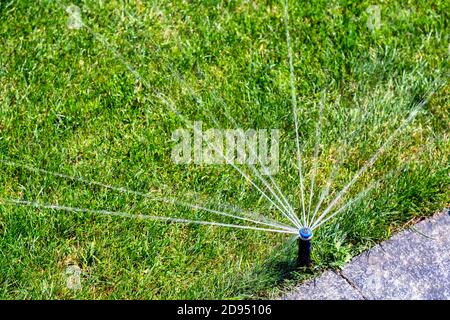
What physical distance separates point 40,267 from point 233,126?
1091 millimetres

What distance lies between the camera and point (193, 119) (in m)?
3.47

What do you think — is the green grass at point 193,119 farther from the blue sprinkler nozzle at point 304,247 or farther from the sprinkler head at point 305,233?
the sprinkler head at point 305,233

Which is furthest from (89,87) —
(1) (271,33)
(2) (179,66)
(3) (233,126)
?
(1) (271,33)

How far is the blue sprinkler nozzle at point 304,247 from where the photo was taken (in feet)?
8.69

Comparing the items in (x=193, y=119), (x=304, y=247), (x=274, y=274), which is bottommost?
(x=274, y=274)

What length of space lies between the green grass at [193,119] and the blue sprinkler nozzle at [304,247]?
7cm

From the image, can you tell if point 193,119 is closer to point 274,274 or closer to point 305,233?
point 274,274

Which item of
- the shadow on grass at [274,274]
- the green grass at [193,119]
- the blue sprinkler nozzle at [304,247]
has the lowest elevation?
the shadow on grass at [274,274]

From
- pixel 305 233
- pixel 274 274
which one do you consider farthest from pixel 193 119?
pixel 305 233

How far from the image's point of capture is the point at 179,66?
3.75 metres

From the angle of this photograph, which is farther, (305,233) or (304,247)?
(304,247)

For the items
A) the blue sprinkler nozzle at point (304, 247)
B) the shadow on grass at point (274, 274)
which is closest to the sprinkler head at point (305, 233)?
the blue sprinkler nozzle at point (304, 247)

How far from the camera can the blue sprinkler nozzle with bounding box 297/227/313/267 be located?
265cm

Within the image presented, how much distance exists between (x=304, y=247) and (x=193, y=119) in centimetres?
98
